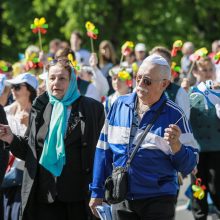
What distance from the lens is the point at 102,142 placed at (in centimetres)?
593

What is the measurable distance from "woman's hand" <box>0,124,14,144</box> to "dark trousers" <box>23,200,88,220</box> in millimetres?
642

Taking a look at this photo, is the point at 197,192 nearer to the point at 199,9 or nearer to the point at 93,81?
the point at 93,81

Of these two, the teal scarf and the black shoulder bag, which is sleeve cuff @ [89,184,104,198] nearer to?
the black shoulder bag

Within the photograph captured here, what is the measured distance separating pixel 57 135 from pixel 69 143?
13 cm

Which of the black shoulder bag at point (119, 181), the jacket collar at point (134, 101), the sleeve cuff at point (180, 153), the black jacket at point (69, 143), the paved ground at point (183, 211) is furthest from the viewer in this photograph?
the paved ground at point (183, 211)

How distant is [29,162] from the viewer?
673cm

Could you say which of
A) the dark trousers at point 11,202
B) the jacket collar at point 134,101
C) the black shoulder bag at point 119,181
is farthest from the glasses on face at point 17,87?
the black shoulder bag at point 119,181

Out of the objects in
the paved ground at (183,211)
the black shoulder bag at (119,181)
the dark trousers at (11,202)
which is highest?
the black shoulder bag at (119,181)

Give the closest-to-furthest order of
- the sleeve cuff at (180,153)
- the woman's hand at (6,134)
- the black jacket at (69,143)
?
the sleeve cuff at (180,153)
the woman's hand at (6,134)
the black jacket at (69,143)

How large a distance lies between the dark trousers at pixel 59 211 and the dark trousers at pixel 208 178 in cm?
265

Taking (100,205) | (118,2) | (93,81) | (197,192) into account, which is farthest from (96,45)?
(100,205)

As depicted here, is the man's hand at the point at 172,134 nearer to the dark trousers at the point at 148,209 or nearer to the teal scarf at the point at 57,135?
the dark trousers at the point at 148,209

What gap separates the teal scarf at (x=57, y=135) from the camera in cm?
656

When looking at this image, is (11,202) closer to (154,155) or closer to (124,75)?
(124,75)
